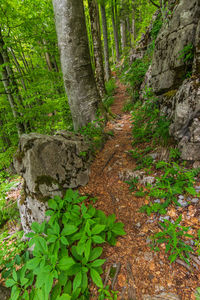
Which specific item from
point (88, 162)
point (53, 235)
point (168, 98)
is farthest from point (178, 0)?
point (53, 235)

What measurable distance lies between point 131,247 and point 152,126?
3087mm

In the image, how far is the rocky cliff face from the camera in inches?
110

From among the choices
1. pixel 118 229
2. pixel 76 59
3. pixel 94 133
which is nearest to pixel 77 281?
pixel 118 229

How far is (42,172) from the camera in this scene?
280 cm

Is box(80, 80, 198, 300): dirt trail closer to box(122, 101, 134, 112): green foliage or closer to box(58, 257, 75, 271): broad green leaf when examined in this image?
box(58, 257, 75, 271): broad green leaf

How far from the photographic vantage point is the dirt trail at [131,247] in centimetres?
164

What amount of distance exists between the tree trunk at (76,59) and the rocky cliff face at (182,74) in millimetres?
2072

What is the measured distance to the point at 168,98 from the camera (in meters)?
3.74

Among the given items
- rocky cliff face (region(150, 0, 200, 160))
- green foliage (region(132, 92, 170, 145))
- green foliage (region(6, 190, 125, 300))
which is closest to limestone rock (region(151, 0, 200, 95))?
rocky cliff face (region(150, 0, 200, 160))

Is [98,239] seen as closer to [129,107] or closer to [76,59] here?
[76,59]

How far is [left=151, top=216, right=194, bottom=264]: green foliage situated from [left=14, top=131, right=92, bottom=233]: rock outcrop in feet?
5.90

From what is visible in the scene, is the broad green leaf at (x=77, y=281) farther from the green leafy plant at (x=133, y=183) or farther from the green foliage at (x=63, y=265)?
the green leafy plant at (x=133, y=183)

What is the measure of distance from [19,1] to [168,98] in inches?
286

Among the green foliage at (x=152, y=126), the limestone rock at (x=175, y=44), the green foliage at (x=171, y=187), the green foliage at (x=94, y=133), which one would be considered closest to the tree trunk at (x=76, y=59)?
the green foliage at (x=94, y=133)
